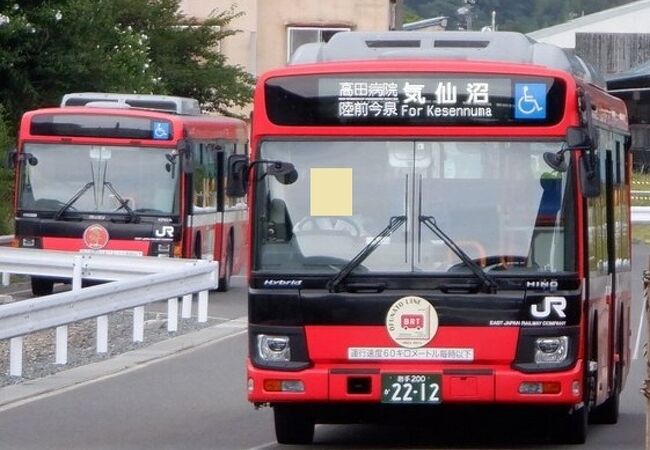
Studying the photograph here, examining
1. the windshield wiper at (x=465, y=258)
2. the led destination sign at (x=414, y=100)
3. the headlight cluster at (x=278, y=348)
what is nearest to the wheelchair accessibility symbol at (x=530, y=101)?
the led destination sign at (x=414, y=100)

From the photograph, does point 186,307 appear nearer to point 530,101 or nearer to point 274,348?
point 274,348

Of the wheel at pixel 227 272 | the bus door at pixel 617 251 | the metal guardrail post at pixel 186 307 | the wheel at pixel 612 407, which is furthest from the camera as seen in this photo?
the wheel at pixel 227 272

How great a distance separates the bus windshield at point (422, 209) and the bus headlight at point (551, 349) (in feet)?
1.49

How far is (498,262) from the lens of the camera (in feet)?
37.0

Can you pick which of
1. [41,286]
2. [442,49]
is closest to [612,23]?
[41,286]

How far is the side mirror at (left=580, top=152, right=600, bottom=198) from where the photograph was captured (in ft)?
36.4

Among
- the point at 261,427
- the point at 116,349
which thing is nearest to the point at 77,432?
the point at 261,427

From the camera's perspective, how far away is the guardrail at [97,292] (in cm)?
1695

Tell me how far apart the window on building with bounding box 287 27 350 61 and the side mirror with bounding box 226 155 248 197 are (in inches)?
1849

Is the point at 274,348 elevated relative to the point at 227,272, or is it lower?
elevated

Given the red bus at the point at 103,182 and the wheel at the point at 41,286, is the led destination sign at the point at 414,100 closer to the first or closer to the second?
the red bus at the point at 103,182

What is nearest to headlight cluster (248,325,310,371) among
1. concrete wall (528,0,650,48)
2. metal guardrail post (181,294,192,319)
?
metal guardrail post (181,294,192,319)

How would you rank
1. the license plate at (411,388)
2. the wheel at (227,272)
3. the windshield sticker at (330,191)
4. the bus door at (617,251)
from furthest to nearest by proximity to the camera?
the wheel at (227,272) → the bus door at (617,251) → the windshield sticker at (330,191) → the license plate at (411,388)

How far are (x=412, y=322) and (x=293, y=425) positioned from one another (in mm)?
1473
